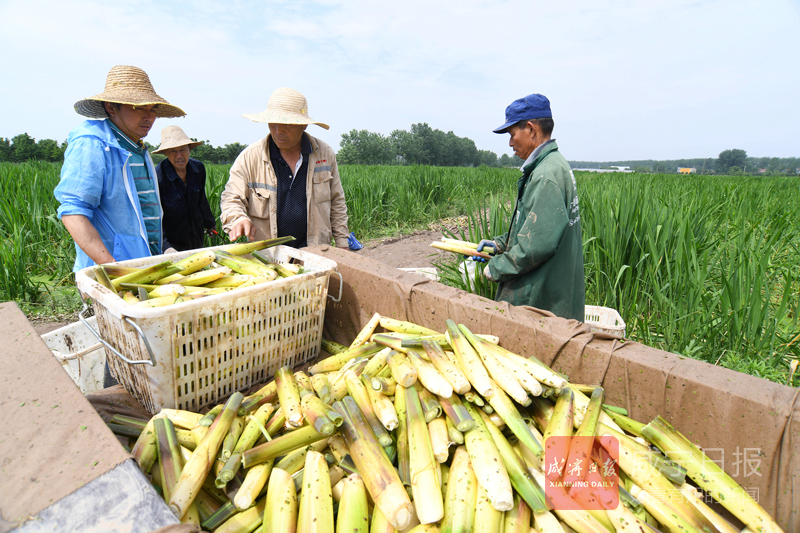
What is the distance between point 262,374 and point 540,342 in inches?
54.7

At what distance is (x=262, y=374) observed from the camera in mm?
2053

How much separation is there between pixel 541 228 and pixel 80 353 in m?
2.74

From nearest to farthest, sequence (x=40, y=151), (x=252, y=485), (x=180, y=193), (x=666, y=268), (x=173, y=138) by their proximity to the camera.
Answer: (x=252, y=485), (x=666, y=268), (x=173, y=138), (x=180, y=193), (x=40, y=151)

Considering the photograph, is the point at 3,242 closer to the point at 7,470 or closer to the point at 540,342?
the point at 7,470

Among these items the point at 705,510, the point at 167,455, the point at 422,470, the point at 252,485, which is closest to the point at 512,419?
→ the point at 422,470

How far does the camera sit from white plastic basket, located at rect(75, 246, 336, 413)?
5.16 feet

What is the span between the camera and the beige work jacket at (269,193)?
3191mm

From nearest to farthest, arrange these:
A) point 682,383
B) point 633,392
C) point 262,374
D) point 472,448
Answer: point 472,448
point 682,383
point 633,392
point 262,374

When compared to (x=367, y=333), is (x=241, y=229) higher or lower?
higher

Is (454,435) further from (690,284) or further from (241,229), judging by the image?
(690,284)

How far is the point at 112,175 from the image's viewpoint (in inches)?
93.7

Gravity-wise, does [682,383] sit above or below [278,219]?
below

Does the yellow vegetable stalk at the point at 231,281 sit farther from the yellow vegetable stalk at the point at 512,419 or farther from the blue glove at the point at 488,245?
the blue glove at the point at 488,245

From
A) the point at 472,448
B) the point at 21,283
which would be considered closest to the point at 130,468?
the point at 472,448
